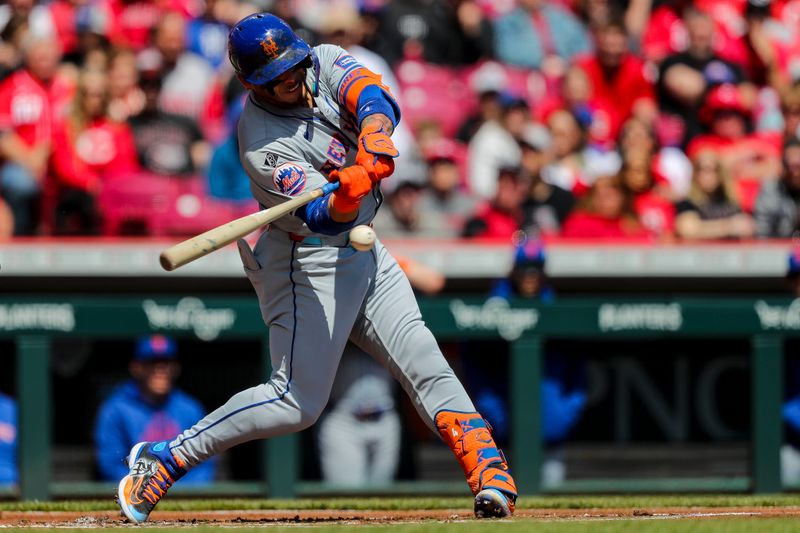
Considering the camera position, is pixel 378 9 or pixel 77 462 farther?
pixel 378 9

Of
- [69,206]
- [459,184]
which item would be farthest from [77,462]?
[459,184]

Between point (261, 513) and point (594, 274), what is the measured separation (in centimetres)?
295

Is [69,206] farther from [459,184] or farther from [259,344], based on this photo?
[459,184]

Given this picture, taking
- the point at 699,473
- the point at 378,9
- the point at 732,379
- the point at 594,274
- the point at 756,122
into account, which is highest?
the point at 378,9

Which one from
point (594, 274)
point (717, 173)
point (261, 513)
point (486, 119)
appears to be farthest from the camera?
point (486, 119)

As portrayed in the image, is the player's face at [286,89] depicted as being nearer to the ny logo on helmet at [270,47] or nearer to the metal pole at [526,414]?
the ny logo on helmet at [270,47]

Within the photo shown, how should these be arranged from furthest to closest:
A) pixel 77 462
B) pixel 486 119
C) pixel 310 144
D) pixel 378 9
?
pixel 378 9
pixel 486 119
pixel 77 462
pixel 310 144

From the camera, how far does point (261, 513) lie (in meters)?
5.16

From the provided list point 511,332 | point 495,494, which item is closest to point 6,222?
point 511,332

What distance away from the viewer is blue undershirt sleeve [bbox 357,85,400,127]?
4.28 m

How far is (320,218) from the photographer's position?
420cm

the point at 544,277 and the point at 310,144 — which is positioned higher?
the point at 310,144

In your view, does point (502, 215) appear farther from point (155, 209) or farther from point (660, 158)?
point (155, 209)

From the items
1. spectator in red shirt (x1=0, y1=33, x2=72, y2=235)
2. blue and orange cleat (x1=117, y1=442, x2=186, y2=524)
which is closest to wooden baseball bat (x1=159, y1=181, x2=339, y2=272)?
blue and orange cleat (x1=117, y1=442, x2=186, y2=524)
